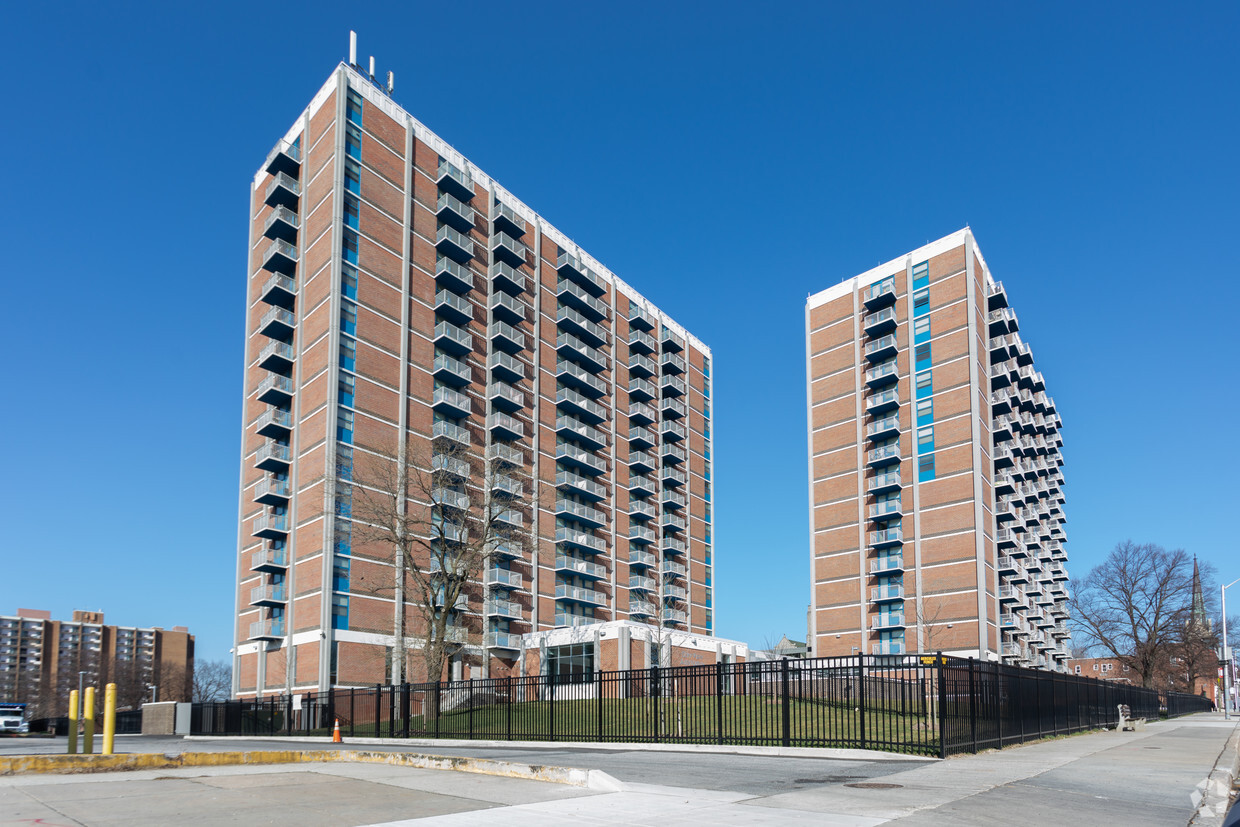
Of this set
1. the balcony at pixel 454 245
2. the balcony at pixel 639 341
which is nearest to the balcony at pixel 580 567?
the balcony at pixel 639 341

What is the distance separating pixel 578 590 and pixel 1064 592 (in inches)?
2735

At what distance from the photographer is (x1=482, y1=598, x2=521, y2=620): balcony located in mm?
73000

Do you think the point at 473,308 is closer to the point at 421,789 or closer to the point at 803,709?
the point at 803,709

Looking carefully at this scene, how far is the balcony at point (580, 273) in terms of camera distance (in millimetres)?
88375

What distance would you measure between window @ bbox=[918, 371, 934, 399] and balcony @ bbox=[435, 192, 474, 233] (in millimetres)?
38773

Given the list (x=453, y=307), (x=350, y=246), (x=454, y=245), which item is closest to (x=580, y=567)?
(x=453, y=307)

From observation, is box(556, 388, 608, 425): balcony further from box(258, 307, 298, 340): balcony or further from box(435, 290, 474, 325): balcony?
box(258, 307, 298, 340): balcony

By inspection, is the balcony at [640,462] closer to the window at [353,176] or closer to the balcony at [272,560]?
the balcony at [272,560]

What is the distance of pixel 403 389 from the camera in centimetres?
6994

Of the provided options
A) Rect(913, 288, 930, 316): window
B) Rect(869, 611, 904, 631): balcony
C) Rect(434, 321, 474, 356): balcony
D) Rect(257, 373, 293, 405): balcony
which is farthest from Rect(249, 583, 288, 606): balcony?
Rect(913, 288, 930, 316): window

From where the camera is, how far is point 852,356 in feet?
293

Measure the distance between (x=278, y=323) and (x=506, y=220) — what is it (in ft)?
66.6

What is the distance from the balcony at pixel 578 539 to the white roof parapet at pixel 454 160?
24.9 metres

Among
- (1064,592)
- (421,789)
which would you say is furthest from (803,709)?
(1064,592)
